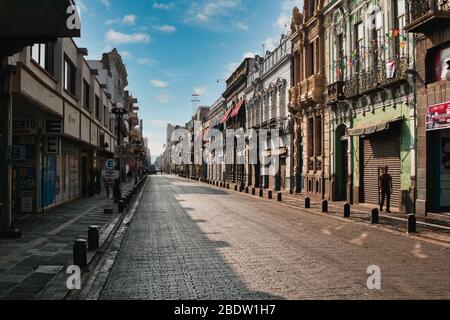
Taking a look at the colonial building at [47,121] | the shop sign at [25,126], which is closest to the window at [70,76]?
the colonial building at [47,121]

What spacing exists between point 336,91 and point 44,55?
604 inches

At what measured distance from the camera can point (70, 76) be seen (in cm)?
2517

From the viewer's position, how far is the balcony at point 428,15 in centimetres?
1691

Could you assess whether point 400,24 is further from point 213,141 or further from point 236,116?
point 213,141

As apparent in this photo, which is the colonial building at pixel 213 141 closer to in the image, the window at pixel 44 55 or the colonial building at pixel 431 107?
the window at pixel 44 55

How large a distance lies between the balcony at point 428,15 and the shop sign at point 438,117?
9.48ft

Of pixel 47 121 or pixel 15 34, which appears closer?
pixel 15 34

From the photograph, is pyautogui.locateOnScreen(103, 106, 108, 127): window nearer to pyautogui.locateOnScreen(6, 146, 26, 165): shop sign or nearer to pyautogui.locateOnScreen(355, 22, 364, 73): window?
pyautogui.locateOnScreen(355, 22, 364, 73): window

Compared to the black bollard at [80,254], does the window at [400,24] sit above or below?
above

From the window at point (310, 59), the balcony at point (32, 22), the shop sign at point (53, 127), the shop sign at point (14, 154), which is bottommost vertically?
the shop sign at point (14, 154)

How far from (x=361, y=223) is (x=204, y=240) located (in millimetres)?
6769

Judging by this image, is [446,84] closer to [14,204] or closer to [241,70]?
[14,204]

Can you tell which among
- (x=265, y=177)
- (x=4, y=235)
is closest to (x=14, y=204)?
(x=4, y=235)

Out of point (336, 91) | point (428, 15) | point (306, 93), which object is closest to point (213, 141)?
point (306, 93)
